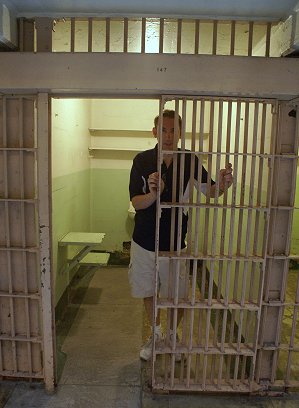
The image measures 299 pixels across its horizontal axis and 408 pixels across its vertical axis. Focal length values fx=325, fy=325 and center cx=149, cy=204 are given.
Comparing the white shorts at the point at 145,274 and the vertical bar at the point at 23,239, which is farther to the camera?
the white shorts at the point at 145,274

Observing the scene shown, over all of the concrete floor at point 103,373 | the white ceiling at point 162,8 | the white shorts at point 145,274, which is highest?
the white ceiling at point 162,8

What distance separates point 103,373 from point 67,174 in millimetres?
2174

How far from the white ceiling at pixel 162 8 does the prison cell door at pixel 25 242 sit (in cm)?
54

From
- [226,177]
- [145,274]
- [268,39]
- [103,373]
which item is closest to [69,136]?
[145,274]

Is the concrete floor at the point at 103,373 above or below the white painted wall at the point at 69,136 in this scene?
below

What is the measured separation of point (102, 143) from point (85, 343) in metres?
3.16

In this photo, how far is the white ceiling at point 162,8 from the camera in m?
1.94

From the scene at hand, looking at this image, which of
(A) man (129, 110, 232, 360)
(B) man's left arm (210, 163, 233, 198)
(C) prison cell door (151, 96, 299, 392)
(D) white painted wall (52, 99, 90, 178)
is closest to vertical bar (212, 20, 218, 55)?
(C) prison cell door (151, 96, 299, 392)

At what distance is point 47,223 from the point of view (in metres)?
2.29

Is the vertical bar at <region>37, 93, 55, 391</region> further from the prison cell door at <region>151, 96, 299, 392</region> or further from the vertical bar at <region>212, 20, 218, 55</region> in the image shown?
the vertical bar at <region>212, 20, 218, 55</region>

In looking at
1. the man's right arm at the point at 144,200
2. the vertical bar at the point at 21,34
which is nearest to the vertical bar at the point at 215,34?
the man's right arm at the point at 144,200

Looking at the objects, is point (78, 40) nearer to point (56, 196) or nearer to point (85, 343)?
point (56, 196)

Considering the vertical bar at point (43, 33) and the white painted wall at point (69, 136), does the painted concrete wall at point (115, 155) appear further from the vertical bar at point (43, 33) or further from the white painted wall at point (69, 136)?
the vertical bar at point (43, 33)

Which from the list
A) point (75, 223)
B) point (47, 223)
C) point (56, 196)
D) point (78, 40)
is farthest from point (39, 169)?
point (75, 223)
